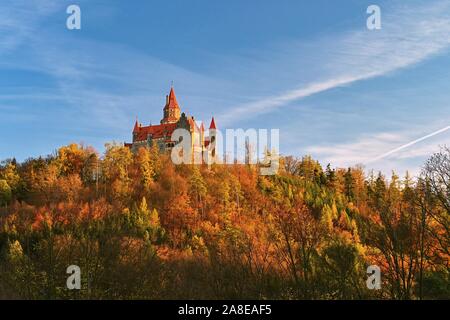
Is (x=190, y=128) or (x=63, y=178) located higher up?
(x=190, y=128)

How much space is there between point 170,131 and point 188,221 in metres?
25.9

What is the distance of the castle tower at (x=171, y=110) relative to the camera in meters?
101

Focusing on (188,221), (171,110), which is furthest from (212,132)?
(188,221)

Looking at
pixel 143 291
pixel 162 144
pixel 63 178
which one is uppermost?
pixel 162 144

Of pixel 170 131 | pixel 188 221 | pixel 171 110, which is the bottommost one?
pixel 188 221

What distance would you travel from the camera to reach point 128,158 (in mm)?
79500

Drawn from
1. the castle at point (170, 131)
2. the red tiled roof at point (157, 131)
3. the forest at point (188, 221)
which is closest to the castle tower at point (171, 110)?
the castle at point (170, 131)

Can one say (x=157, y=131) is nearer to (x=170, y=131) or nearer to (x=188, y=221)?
(x=170, y=131)

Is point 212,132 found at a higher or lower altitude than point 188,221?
higher

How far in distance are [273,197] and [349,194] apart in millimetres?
18491

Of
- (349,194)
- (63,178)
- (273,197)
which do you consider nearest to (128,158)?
(63,178)

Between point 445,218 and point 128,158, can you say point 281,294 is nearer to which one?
point 445,218

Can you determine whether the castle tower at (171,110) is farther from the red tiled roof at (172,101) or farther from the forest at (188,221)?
the forest at (188,221)

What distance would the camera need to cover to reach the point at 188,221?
73.9 metres
